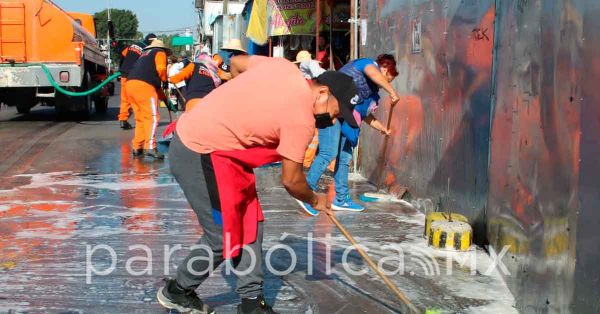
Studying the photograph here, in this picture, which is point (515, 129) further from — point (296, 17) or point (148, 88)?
point (296, 17)

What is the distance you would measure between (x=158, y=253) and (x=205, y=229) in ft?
5.64

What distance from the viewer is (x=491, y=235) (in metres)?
5.33

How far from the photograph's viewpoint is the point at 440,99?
653 cm

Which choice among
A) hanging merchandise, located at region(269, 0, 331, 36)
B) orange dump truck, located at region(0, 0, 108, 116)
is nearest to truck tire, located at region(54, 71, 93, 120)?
orange dump truck, located at region(0, 0, 108, 116)

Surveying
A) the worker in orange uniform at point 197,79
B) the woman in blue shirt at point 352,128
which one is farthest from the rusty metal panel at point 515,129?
the worker in orange uniform at point 197,79

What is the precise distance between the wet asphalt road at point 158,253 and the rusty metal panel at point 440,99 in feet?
1.49

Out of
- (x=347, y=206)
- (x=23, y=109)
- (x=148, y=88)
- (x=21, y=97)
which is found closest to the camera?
(x=347, y=206)

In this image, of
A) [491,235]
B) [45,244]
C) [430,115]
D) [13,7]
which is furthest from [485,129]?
[13,7]

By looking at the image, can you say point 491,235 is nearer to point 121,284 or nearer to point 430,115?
point 430,115

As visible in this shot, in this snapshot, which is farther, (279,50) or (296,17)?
(279,50)

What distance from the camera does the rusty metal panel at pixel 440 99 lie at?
5621mm

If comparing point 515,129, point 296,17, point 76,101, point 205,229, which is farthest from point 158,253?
point 76,101

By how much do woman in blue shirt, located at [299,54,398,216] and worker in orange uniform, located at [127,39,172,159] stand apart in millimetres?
4249

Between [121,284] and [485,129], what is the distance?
113 inches
